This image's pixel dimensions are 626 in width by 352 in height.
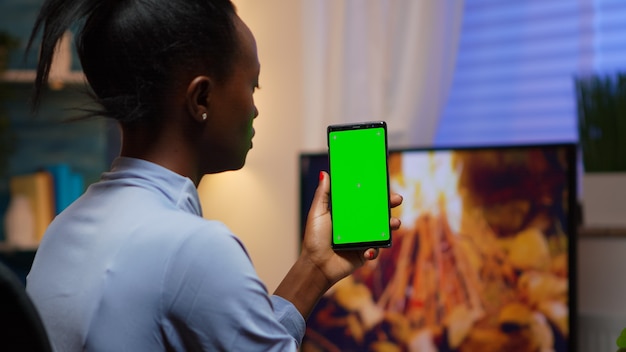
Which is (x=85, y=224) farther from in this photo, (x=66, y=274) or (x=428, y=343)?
(x=428, y=343)

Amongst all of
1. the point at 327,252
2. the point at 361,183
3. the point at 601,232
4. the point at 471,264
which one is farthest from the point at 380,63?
the point at 327,252

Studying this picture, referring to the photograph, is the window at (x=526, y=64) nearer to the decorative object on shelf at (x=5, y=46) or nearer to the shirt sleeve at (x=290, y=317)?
the shirt sleeve at (x=290, y=317)

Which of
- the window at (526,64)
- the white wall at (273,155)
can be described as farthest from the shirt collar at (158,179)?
the white wall at (273,155)

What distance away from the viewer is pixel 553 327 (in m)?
1.79

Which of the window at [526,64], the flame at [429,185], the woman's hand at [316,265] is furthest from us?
the window at [526,64]

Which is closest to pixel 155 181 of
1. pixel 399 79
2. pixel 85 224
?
pixel 85 224

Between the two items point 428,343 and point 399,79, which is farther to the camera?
point 399,79

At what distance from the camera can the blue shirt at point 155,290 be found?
731mm

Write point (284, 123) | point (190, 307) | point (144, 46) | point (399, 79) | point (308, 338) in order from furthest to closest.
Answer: point (284, 123) → point (399, 79) → point (308, 338) → point (144, 46) → point (190, 307)

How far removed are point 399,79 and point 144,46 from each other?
1.64 metres

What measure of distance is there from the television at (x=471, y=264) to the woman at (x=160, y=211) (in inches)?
36.8

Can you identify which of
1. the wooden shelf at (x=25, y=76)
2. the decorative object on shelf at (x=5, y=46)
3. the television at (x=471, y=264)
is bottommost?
the television at (x=471, y=264)

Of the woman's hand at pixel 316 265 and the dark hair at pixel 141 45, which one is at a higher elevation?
the dark hair at pixel 141 45

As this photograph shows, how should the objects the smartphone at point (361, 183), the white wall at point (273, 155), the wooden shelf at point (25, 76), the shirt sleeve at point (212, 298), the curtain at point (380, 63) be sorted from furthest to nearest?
the wooden shelf at point (25, 76) < the white wall at point (273, 155) < the curtain at point (380, 63) < the smartphone at point (361, 183) < the shirt sleeve at point (212, 298)
